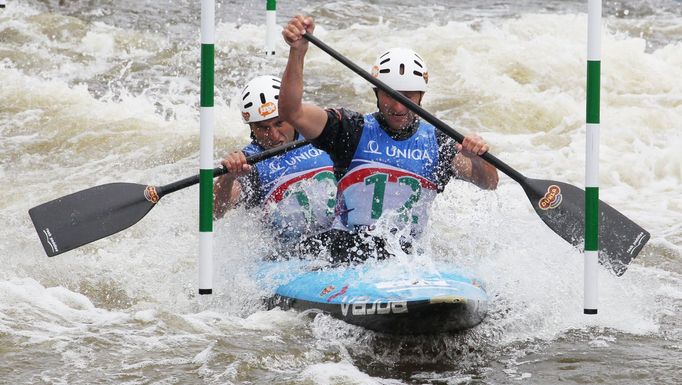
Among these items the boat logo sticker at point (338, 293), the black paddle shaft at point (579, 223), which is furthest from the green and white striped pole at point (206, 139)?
the black paddle shaft at point (579, 223)

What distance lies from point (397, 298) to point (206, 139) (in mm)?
1088

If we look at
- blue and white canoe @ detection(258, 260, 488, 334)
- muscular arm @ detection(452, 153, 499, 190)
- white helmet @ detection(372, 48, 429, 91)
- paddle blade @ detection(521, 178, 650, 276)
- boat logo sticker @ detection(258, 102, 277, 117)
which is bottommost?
blue and white canoe @ detection(258, 260, 488, 334)

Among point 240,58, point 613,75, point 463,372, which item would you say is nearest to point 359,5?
point 240,58

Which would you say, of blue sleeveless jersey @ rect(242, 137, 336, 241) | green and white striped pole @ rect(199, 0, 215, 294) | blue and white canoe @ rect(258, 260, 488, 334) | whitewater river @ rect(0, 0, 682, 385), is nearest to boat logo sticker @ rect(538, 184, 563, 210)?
whitewater river @ rect(0, 0, 682, 385)

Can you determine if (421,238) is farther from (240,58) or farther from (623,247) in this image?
(240,58)

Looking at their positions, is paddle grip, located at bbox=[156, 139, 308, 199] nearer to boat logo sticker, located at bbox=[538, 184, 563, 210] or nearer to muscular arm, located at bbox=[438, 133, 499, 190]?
muscular arm, located at bbox=[438, 133, 499, 190]

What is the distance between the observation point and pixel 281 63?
1327 centimetres

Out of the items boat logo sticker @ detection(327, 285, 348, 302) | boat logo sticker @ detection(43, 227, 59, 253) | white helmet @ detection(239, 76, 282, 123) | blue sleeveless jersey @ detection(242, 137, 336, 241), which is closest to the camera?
boat logo sticker @ detection(327, 285, 348, 302)

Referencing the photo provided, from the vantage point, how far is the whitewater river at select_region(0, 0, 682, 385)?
17.0 ft

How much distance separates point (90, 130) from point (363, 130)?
549 cm

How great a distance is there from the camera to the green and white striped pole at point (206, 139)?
195 inches

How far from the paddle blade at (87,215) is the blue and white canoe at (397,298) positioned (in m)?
1.10

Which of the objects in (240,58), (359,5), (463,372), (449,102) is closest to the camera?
(463,372)

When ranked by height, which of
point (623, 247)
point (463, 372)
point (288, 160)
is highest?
point (288, 160)
